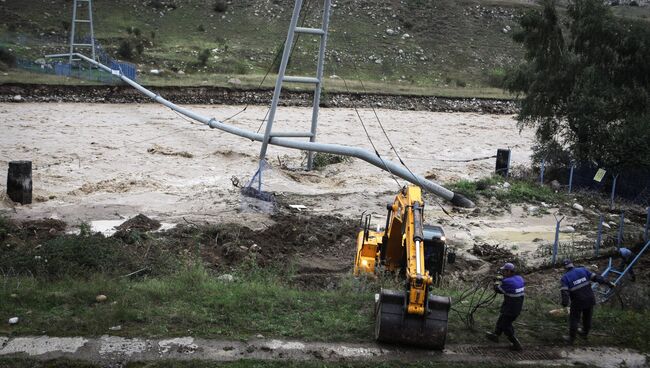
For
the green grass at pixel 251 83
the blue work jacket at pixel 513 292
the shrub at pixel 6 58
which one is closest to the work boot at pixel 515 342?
the blue work jacket at pixel 513 292

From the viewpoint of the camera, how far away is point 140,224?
57.7 feet

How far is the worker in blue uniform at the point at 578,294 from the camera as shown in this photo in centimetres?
1073

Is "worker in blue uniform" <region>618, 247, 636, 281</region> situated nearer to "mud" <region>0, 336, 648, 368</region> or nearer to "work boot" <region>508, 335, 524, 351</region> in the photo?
"mud" <region>0, 336, 648, 368</region>

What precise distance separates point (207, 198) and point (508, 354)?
1274 cm

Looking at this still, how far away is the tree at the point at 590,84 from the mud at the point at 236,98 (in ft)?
57.0

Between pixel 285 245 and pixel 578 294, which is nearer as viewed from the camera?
pixel 578 294

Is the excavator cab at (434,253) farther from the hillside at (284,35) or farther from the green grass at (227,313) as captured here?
the hillside at (284,35)

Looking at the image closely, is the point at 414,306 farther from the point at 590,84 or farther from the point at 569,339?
the point at 590,84

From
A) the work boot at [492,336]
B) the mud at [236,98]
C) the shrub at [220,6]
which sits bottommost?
the work boot at [492,336]

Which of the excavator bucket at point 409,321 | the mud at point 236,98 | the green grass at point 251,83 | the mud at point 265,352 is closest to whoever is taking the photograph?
the mud at point 265,352

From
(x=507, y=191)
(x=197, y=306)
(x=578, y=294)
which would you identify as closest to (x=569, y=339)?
(x=578, y=294)

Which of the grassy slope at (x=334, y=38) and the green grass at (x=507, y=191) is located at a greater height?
Result: the grassy slope at (x=334, y=38)

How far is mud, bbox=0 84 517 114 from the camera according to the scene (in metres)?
36.0

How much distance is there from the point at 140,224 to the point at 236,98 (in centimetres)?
2355
